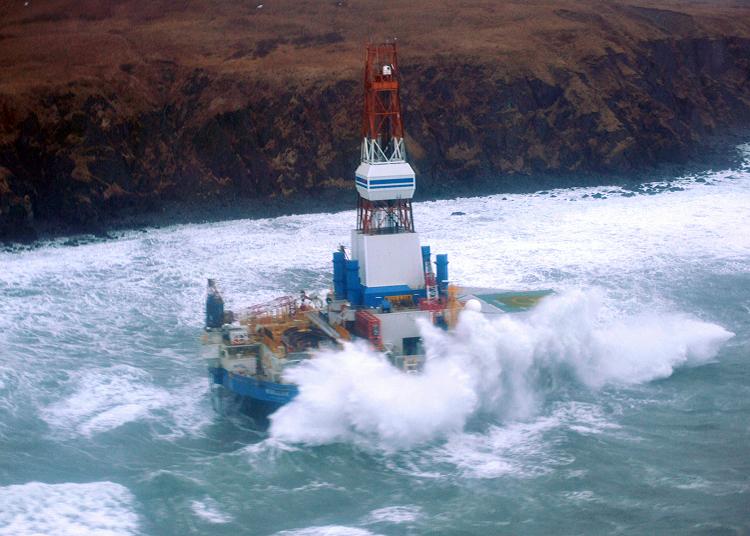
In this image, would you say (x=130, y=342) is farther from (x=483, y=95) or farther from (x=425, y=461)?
(x=483, y=95)

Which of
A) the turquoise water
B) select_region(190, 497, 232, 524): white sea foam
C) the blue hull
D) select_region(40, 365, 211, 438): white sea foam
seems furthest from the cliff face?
select_region(190, 497, 232, 524): white sea foam

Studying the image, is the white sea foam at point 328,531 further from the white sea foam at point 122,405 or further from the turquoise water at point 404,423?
the white sea foam at point 122,405

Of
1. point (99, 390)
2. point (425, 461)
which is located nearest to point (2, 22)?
point (99, 390)

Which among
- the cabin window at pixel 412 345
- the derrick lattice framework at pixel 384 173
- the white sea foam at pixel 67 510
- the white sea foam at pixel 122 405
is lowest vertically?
the white sea foam at pixel 67 510

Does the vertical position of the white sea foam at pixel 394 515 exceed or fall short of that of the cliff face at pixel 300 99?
it falls short

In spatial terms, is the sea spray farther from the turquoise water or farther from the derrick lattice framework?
the derrick lattice framework

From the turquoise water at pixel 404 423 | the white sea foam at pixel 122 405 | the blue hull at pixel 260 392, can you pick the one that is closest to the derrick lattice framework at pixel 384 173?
the turquoise water at pixel 404 423

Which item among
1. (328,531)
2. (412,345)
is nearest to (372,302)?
(412,345)

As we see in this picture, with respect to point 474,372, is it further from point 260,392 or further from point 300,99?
point 300,99
